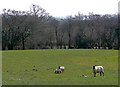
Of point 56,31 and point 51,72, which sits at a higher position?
point 56,31

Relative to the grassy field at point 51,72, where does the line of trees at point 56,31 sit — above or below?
above

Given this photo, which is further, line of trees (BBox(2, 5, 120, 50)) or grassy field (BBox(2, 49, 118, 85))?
line of trees (BBox(2, 5, 120, 50))

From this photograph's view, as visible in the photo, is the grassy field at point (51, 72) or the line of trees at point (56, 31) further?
the line of trees at point (56, 31)

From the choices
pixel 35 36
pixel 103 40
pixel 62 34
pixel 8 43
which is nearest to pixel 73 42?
pixel 62 34

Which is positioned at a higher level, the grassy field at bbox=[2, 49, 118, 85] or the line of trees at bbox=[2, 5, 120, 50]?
the line of trees at bbox=[2, 5, 120, 50]

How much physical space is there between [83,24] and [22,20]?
2304 centimetres

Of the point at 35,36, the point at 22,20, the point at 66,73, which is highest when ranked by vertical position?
the point at 22,20

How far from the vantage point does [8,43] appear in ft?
220

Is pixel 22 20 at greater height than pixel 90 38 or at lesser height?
greater

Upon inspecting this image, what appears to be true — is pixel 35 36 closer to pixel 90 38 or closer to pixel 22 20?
pixel 22 20

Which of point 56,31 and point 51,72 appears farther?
point 56,31

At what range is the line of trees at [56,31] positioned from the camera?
220 feet

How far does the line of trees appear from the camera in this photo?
66.9 meters

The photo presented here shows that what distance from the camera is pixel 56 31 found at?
8194cm
